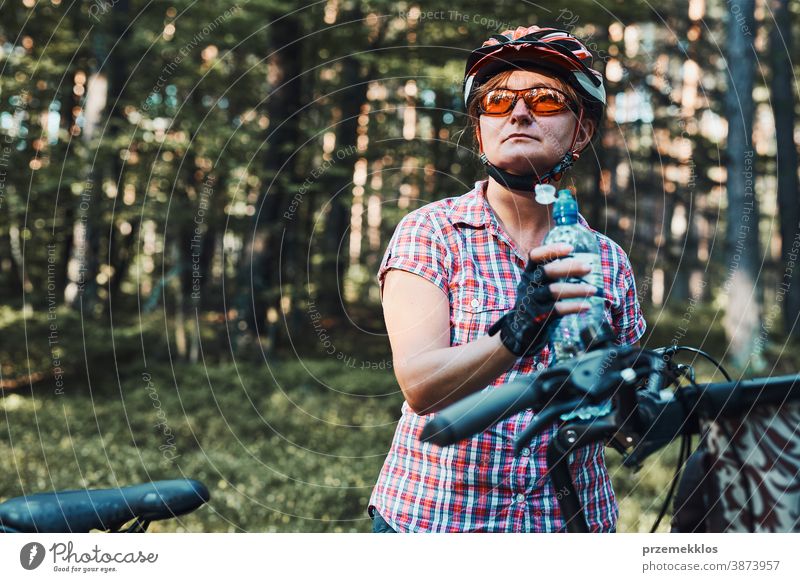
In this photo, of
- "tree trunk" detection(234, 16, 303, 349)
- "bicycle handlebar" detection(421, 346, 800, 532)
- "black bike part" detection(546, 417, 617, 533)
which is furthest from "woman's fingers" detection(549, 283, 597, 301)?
"tree trunk" detection(234, 16, 303, 349)

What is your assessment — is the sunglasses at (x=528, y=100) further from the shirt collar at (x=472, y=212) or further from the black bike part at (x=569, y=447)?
the black bike part at (x=569, y=447)

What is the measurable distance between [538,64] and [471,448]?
116 cm

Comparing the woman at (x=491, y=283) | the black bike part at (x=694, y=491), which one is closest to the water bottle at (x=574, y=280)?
the woman at (x=491, y=283)

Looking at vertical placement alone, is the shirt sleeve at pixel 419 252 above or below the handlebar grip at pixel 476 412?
above

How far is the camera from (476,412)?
1.48 meters

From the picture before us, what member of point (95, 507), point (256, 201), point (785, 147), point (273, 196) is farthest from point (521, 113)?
point (785, 147)

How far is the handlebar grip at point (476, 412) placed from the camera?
1.45 m

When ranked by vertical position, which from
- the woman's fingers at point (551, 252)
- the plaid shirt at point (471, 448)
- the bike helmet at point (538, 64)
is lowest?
the plaid shirt at point (471, 448)

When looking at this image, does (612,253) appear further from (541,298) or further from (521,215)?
(541,298)

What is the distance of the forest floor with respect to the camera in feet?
23.6

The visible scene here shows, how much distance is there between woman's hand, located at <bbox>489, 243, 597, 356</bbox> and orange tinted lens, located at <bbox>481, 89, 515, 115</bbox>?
A: 0.66m
